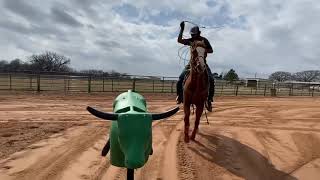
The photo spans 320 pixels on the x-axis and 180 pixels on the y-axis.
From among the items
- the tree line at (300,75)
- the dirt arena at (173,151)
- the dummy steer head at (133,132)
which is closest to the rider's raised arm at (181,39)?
the dirt arena at (173,151)

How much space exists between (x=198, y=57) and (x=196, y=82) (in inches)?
24.6

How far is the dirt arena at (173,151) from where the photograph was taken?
8164 millimetres

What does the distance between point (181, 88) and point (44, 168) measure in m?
5.05

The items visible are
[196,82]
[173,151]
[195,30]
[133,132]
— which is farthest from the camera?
[195,30]

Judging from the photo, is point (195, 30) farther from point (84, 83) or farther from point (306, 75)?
point (306, 75)

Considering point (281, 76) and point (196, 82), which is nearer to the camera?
point (196, 82)

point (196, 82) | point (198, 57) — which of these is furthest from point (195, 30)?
point (196, 82)

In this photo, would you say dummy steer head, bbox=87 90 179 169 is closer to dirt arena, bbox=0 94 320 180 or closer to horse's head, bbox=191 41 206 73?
dirt arena, bbox=0 94 320 180

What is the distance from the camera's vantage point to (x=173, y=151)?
980 cm

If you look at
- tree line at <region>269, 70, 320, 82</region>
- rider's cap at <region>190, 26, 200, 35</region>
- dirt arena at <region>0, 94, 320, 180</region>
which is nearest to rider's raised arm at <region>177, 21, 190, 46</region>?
rider's cap at <region>190, 26, 200, 35</region>

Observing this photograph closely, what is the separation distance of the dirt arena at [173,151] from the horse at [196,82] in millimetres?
946

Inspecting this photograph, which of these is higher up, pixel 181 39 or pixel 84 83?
pixel 181 39

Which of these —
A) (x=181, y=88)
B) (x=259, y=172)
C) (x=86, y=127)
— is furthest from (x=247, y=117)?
(x=259, y=172)

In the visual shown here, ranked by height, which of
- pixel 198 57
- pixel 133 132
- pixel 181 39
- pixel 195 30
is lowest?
pixel 133 132
